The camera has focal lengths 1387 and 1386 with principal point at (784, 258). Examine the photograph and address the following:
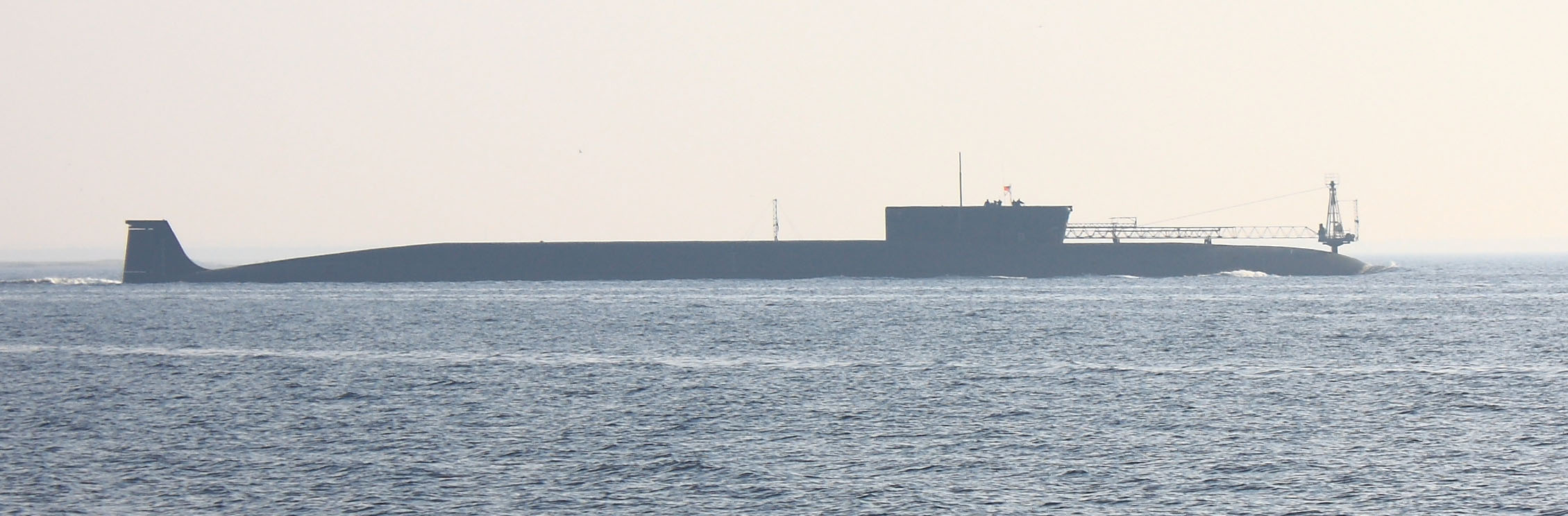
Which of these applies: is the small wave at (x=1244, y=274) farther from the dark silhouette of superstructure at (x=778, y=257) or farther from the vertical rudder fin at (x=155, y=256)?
the vertical rudder fin at (x=155, y=256)

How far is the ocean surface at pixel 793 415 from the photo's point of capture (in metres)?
→ 15.6

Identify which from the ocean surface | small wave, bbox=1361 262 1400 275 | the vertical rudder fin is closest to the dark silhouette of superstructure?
the vertical rudder fin

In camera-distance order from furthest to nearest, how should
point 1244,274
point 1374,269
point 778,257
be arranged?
point 1374,269
point 1244,274
point 778,257

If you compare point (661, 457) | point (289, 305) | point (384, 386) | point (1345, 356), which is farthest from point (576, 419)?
point (289, 305)

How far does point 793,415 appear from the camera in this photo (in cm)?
2209

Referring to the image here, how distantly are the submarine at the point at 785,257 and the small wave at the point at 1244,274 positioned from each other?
0.28m

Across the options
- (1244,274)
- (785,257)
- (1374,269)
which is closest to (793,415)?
(785,257)

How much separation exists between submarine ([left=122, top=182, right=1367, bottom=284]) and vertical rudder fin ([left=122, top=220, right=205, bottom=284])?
0.24ft

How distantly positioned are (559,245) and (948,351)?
4620 cm

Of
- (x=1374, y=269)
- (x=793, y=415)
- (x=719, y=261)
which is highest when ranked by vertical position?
(x=719, y=261)

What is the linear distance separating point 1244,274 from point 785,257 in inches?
1107

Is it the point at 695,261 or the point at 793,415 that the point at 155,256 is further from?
the point at 793,415

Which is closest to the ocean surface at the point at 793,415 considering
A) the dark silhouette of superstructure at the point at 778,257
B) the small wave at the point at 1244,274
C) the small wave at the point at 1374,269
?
the dark silhouette of superstructure at the point at 778,257

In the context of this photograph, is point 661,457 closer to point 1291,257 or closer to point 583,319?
point 583,319
